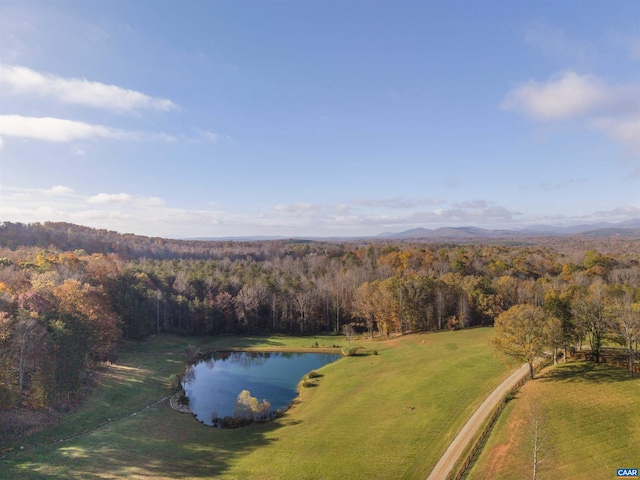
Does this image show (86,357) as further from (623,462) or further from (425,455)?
(623,462)

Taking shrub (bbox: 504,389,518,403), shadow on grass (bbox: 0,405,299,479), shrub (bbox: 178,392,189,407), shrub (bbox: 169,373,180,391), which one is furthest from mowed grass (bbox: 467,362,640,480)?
shrub (bbox: 169,373,180,391)

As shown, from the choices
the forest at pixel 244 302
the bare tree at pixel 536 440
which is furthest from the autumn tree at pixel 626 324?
the bare tree at pixel 536 440

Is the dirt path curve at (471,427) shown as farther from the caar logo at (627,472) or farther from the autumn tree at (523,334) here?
the caar logo at (627,472)

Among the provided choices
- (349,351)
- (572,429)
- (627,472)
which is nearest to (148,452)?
(572,429)

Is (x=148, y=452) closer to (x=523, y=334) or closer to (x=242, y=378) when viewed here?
(x=242, y=378)

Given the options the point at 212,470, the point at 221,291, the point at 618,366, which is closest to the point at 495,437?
the point at 618,366

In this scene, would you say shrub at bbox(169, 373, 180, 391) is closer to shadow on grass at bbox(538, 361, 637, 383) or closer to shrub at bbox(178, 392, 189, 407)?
shrub at bbox(178, 392, 189, 407)
